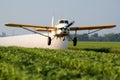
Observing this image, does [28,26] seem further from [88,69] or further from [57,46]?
[88,69]

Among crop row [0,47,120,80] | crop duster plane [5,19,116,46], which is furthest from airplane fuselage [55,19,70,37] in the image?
crop row [0,47,120,80]

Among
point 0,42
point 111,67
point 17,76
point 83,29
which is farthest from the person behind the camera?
point 0,42

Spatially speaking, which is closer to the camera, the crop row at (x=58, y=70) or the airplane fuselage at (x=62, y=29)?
the crop row at (x=58, y=70)

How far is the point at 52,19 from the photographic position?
6619 centimetres

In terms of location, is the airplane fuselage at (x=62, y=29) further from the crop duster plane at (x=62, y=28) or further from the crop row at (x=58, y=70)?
the crop row at (x=58, y=70)

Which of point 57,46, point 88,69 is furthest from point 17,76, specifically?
point 57,46

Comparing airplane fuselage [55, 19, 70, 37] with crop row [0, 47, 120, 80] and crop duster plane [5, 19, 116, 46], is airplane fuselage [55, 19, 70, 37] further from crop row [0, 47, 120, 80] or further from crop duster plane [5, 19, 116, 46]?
crop row [0, 47, 120, 80]

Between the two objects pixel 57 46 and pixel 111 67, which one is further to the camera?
pixel 57 46

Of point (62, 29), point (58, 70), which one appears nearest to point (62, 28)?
point (62, 29)

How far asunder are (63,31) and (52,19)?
20592 millimetres

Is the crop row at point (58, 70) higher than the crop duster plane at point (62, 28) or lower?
lower

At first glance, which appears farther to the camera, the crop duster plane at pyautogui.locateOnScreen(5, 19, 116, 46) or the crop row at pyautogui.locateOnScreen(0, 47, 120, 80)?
the crop duster plane at pyautogui.locateOnScreen(5, 19, 116, 46)

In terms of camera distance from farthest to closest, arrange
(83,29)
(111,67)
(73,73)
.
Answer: (83,29) → (111,67) → (73,73)

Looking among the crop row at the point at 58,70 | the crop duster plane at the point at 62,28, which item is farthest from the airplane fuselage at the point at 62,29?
the crop row at the point at 58,70
